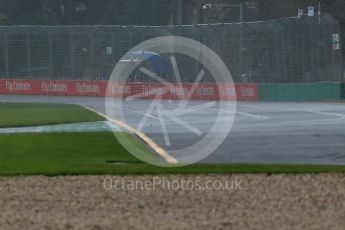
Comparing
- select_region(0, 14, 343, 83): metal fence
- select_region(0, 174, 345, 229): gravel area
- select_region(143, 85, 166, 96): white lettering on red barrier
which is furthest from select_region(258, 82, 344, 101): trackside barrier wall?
select_region(0, 174, 345, 229): gravel area

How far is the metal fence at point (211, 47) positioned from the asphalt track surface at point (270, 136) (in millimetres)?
14832

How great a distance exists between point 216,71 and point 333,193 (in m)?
41.9

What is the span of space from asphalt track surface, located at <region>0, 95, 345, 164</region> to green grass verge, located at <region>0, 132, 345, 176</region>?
114cm

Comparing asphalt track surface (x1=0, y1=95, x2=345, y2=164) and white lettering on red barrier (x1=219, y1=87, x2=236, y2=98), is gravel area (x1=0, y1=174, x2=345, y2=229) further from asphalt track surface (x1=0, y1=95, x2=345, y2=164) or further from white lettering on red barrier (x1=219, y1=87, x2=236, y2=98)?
white lettering on red barrier (x1=219, y1=87, x2=236, y2=98)

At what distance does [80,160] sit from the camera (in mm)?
16641

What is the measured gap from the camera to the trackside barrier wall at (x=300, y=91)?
152 feet

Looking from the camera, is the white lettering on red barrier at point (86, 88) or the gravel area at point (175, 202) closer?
the gravel area at point (175, 202)

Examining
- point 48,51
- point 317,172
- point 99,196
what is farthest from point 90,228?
point 48,51

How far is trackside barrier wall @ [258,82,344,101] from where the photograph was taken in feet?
152

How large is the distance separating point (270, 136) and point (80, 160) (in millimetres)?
6048

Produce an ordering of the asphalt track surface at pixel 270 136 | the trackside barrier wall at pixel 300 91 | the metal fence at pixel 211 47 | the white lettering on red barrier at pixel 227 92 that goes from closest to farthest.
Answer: the asphalt track surface at pixel 270 136 → the white lettering on red barrier at pixel 227 92 → the metal fence at pixel 211 47 → the trackside barrier wall at pixel 300 91

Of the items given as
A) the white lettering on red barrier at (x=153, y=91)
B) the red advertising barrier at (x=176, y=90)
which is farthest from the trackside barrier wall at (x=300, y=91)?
the white lettering on red barrier at (x=153, y=91)

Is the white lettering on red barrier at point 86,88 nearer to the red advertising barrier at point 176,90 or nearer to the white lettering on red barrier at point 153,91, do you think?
the red advertising barrier at point 176,90

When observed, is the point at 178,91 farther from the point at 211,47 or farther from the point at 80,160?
the point at 80,160
